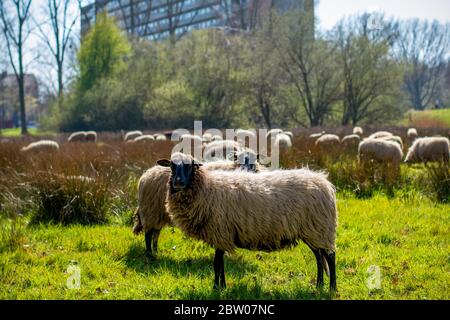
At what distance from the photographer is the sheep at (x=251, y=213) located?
4.26 metres

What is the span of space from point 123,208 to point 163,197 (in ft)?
7.21

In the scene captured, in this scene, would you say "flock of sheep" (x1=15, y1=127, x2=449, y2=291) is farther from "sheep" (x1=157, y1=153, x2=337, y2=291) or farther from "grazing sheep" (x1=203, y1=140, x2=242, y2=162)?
"grazing sheep" (x1=203, y1=140, x2=242, y2=162)

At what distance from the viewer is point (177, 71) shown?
32.8 meters

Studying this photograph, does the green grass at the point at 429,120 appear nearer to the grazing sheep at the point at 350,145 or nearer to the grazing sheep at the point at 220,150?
the grazing sheep at the point at 350,145

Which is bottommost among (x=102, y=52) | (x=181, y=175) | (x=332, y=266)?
(x=332, y=266)

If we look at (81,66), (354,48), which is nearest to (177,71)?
(81,66)

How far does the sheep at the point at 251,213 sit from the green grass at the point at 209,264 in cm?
38

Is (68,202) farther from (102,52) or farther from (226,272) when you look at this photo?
(102,52)

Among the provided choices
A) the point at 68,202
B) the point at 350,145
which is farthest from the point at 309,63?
the point at 68,202

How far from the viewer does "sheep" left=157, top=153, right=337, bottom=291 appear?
4.26 meters

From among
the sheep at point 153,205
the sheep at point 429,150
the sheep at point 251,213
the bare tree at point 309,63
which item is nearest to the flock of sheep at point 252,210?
the sheep at point 251,213

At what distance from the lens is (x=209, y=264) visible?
17.2 feet

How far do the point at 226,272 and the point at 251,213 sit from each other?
102 cm
